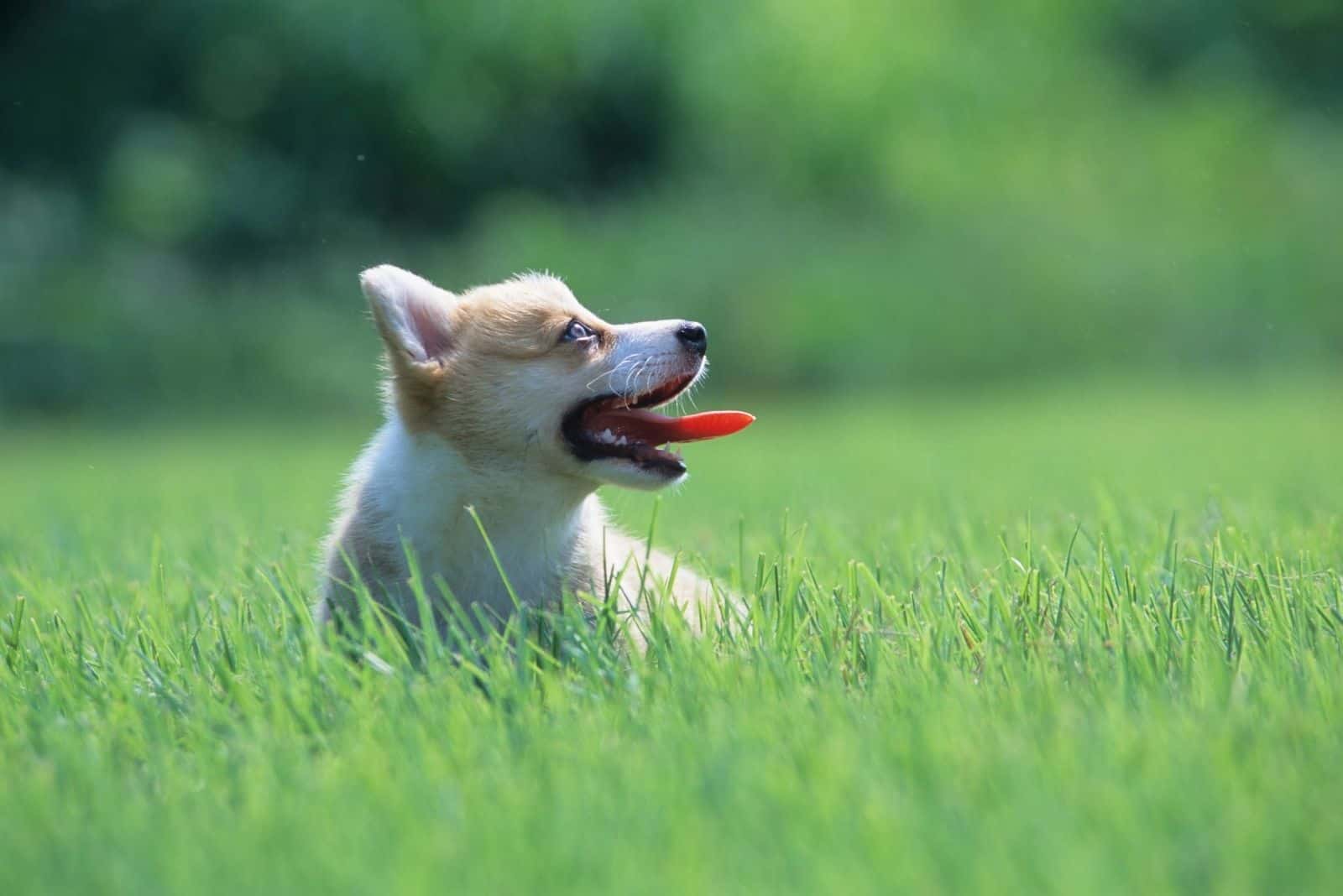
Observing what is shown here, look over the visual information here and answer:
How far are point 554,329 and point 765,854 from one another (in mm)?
2016

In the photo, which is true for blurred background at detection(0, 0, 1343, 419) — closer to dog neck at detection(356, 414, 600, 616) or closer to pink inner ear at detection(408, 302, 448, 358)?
pink inner ear at detection(408, 302, 448, 358)

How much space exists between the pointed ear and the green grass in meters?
0.63

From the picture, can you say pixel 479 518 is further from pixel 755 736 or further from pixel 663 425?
pixel 755 736

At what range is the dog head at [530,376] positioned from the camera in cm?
368

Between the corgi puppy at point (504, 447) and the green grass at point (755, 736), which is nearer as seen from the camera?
the green grass at point (755, 736)

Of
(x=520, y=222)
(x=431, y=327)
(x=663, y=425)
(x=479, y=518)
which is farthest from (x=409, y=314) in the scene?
(x=520, y=222)

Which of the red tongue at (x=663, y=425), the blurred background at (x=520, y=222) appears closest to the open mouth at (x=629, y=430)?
the red tongue at (x=663, y=425)

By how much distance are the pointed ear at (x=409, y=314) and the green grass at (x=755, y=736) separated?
0.63 meters

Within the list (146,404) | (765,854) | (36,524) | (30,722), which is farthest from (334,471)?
(765,854)

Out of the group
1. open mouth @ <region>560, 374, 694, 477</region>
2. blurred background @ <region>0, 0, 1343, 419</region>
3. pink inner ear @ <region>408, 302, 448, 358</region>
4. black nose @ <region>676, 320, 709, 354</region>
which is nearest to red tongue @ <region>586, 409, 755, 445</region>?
open mouth @ <region>560, 374, 694, 477</region>

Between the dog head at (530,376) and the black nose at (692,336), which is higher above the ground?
the black nose at (692,336)

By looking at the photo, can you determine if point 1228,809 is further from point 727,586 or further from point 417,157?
point 417,157

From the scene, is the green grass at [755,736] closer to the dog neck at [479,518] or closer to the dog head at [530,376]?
the dog neck at [479,518]

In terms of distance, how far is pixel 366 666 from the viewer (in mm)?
2885
